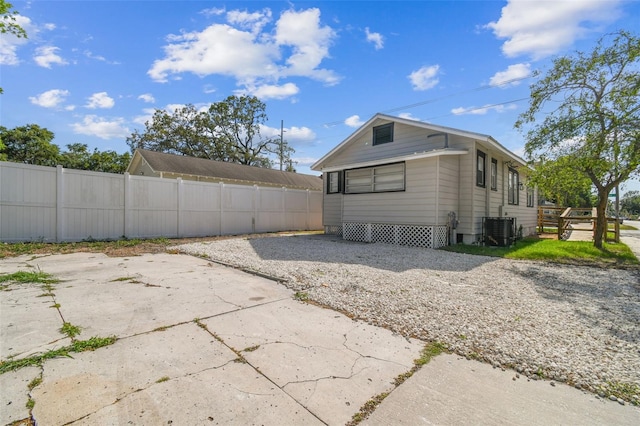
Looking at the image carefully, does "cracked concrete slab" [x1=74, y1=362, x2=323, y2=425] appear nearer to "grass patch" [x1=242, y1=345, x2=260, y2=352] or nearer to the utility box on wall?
"grass patch" [x1=242, y1=345, x2=260, y2=352]

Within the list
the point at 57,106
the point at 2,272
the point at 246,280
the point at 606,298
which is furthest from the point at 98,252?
the point at 57,106

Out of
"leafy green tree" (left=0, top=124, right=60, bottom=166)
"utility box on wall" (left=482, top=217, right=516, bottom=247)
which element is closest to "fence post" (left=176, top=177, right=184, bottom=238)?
"utility box on wall" (left=482, top=217, right=516, bottom=247)

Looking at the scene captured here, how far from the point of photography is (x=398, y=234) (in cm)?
1020

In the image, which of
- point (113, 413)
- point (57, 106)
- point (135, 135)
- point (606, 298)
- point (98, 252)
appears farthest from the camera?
point (135, 135)

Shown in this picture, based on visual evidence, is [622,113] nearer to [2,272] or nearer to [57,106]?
[2,272]

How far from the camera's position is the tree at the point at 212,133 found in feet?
91.9

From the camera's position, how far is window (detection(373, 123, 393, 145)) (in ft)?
38.0

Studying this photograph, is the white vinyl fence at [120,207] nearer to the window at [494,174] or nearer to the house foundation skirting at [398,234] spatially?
the house foundation skirting at [398,234]

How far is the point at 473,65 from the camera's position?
12.3m

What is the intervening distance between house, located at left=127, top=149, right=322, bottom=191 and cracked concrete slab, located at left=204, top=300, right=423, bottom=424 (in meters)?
15.2

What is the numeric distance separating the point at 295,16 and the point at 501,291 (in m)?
10.4

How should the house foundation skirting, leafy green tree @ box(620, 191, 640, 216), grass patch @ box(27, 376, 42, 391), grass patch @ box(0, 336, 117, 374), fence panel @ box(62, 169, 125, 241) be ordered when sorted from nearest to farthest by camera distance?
grass patch @ box(27, 376, 42, 391) < grass patch @ box(0, 336, 117, 374) < fence panel @ box(62, 169, 125, 241) < the house foundation skirting < leafy green tree @ box(620, 191, 640, 216)

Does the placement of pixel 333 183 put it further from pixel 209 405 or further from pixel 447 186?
pixel 209 405

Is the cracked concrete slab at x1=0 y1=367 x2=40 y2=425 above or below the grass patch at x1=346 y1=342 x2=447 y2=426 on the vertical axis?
above
